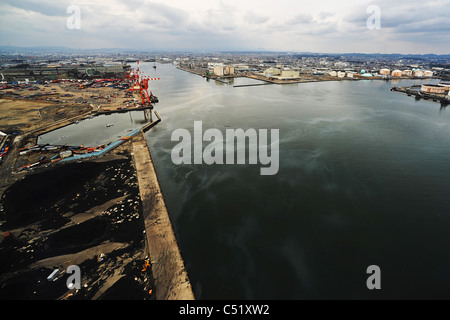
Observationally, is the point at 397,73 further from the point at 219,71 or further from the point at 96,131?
the point at 96,131

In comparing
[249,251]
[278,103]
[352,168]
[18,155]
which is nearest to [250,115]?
[278,103]

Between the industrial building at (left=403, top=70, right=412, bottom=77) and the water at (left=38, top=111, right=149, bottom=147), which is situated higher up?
the industrial building at (left=403, top=70, right=412, bottom=77)

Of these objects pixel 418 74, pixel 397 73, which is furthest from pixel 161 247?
pixel 418 74

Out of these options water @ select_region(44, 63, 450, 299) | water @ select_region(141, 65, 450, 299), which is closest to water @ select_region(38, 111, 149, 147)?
water @ select_region(44, 63, 450, 299)

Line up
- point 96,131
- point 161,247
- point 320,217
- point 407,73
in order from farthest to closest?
point 407,73 → point 96,131 → point 320,217 → point 161,247

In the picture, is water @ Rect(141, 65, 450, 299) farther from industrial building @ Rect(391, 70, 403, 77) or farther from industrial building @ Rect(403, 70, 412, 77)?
industrial building @ Rect(403, 70, 412, 77)

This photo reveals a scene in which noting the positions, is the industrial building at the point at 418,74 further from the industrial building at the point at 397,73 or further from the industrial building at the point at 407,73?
the industrial building at the point at 397,73
